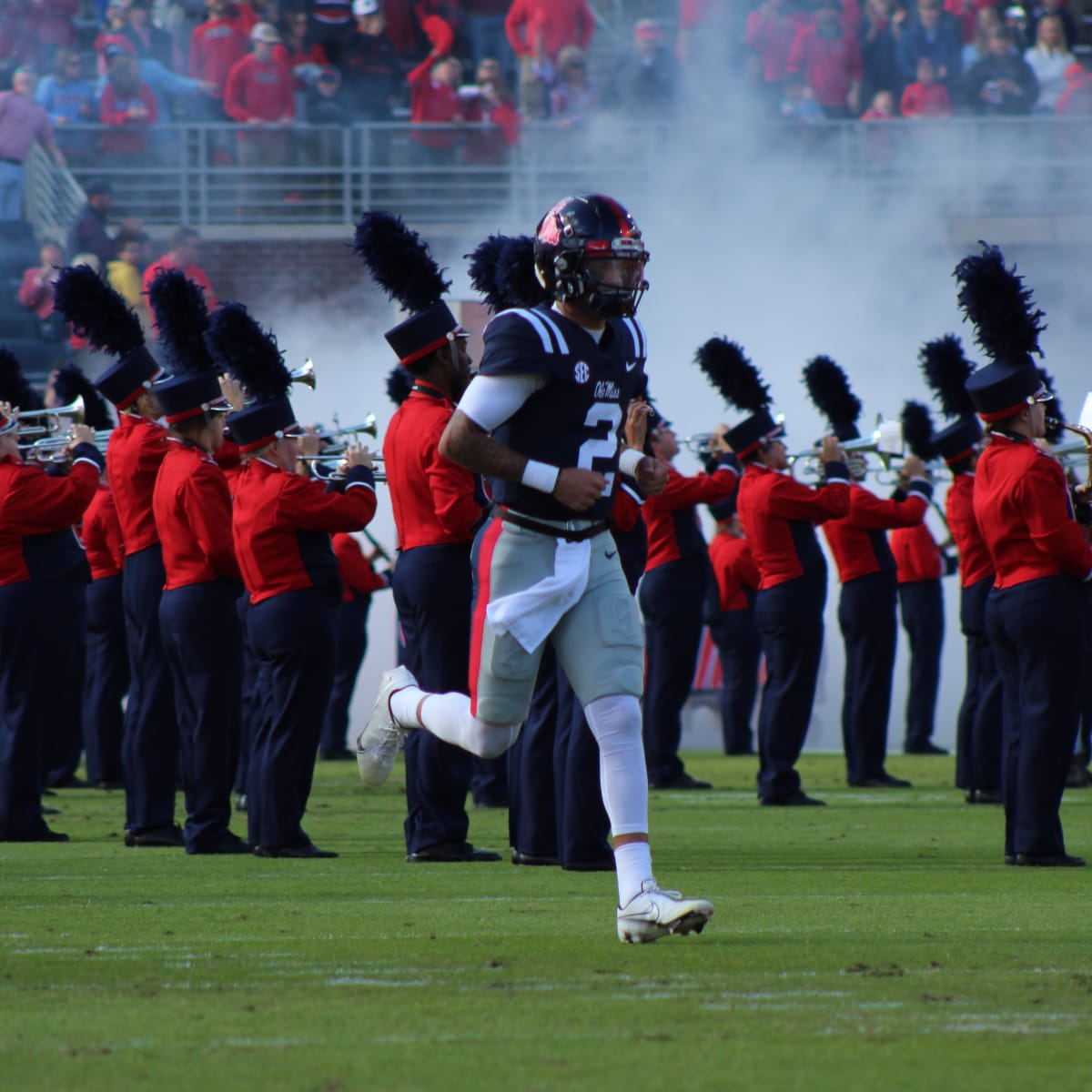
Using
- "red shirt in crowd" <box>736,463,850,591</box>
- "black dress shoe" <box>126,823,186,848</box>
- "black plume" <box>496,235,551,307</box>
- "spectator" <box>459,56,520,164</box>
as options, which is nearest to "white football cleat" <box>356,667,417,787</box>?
"black plume" <box>496,235,551,307</box>

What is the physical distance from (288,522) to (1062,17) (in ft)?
48.8

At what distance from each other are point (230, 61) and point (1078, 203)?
800 cm

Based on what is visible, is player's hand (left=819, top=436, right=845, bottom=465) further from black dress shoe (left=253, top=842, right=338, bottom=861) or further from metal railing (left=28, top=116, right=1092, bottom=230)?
metal railing (left=28, top=116, right=1092, bottom=230)

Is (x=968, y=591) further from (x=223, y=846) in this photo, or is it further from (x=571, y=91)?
(x=571, y=91)

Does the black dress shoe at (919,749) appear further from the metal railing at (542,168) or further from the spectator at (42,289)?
the spectator at (42,289)

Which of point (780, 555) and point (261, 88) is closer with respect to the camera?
point (780, 555)

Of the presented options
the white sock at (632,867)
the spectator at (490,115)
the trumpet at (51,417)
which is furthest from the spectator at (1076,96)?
the white sock at (632,867)

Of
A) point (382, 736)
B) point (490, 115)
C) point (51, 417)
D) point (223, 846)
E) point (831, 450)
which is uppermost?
point (490, 115)

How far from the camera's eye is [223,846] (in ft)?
27.8

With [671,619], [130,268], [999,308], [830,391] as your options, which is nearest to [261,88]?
[130,268]

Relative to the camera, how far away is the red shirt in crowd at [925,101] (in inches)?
806

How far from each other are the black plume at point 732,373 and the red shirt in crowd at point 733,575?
4.61 metres

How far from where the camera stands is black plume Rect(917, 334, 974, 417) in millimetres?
11219

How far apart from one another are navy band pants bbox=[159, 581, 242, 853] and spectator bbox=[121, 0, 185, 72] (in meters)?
13.6
